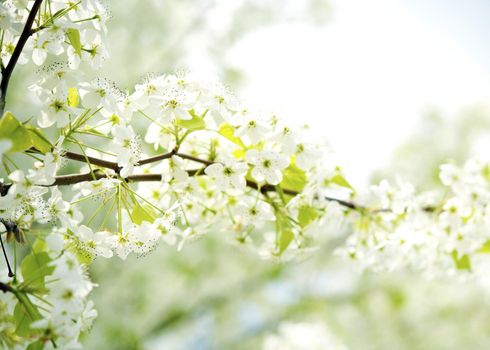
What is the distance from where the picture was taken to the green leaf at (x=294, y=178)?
1.25 meters

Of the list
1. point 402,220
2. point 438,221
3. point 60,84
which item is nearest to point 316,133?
point 402,220

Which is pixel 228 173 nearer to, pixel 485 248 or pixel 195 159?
pixel 195 159

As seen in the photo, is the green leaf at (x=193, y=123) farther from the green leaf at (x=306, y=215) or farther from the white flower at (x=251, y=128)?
the green leaf at (x=306, y=215)

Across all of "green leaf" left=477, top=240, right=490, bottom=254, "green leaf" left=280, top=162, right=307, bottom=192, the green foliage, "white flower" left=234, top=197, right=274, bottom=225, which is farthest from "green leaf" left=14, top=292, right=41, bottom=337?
"green leaf" left=477, top=240, right=490, bottom=254

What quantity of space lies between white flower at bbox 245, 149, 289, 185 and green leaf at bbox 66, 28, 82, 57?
1.42 ft

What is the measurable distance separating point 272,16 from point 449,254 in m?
5.40

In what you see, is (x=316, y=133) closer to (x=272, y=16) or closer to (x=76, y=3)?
(x=76, y=3)

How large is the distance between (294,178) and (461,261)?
682 millimetres

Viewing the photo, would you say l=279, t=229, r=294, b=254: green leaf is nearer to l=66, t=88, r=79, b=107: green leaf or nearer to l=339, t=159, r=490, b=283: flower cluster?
l=339, t=159, r=490, b=283: flower cluster

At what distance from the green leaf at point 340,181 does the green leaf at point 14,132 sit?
0.77m

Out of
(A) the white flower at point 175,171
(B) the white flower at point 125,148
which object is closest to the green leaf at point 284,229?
(A) the white flower at point 175,171

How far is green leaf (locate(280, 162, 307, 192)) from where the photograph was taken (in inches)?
49.2

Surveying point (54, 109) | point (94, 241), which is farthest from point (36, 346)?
point (54, 109)

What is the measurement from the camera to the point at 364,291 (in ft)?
23.4
